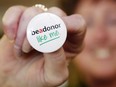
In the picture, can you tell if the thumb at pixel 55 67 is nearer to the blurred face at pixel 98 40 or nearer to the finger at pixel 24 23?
the finger at pixel 24 23

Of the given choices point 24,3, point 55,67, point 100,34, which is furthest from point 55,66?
point 24,3

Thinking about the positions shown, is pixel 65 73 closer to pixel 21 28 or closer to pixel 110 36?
pixel 21 28

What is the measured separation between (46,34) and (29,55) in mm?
144

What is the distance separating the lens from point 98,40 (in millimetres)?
1548

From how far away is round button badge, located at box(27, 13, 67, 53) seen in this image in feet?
1.71

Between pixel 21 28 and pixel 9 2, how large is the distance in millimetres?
1721

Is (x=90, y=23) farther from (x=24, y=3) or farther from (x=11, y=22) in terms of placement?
(x=11, y=22)

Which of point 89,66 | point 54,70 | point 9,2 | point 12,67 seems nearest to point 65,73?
point 54,70

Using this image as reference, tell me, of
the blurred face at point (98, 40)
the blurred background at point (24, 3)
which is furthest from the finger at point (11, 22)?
the blurred background at point (24, 3)

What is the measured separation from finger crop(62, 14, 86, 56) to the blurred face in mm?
868

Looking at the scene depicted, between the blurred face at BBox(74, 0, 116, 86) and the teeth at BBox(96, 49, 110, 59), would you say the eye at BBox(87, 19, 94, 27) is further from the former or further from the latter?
the teeth at BBox(96, 49, 110, 59)

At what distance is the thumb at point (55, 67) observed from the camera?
529 millimetres

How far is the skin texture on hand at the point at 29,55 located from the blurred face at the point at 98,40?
0.87m

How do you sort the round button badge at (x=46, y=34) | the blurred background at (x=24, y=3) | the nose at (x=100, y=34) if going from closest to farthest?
the round button badge at (x=46, y=34) < the nose at (x=100, y=34) < the blurred background at (x=24, y=3)
